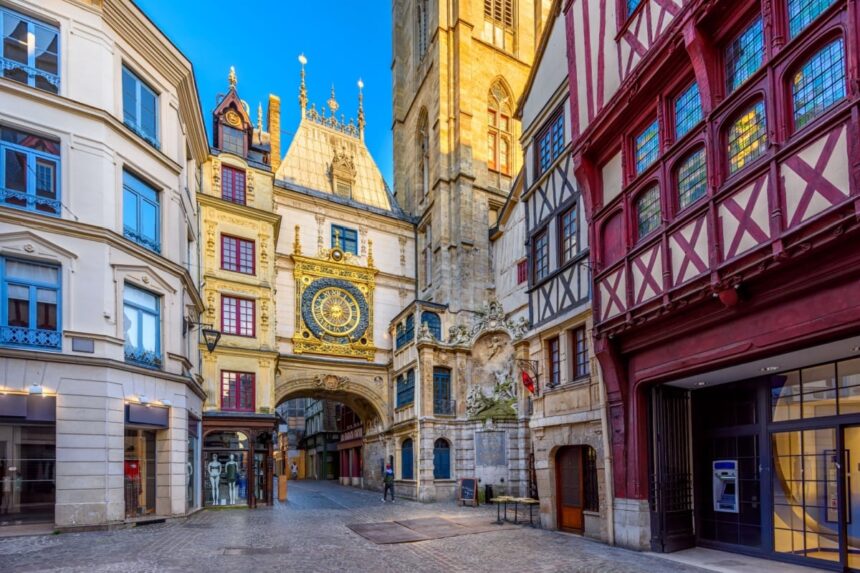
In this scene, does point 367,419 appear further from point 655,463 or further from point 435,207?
point 655,463

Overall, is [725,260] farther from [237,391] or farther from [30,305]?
[237,391]

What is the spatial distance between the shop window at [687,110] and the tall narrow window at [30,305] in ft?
41.4

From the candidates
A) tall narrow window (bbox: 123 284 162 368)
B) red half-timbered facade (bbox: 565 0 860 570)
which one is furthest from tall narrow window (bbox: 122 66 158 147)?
red half-timbered facade (bbox: 565 0 860 570)

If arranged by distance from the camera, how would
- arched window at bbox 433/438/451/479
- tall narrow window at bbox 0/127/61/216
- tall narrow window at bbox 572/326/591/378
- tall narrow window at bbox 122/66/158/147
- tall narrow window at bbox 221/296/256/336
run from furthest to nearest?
arched window at bbox 433/438/451/479, tall narrow window at bbox 221/296/256/336, tall narrow window at bbox 122/66/158/147, tall narrow window at bbox 572/326/591/378, tall narrow window at bbox 0/127/61/216

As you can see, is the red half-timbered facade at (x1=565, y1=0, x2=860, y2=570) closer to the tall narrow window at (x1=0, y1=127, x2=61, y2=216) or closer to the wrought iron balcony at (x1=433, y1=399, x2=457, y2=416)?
the tall narrow window at (x1=0, y1=127, x2=61, y2=216)

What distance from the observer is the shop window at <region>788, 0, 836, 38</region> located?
21.6 feet

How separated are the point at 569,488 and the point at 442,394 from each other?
11.9 m

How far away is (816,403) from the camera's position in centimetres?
845

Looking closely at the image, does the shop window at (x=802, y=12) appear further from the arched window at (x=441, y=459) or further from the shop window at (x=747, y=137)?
the arched window at (x=441, y=459)

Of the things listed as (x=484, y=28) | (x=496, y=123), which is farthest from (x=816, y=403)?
(x=484, y=28)

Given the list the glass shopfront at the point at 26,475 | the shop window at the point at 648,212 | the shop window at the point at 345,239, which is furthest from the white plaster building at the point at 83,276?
the shop window at the point at 345,239

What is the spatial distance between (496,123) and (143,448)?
2271cm

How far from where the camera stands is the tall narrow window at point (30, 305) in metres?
11.7

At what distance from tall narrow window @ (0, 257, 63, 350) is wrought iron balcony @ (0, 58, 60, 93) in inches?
153
